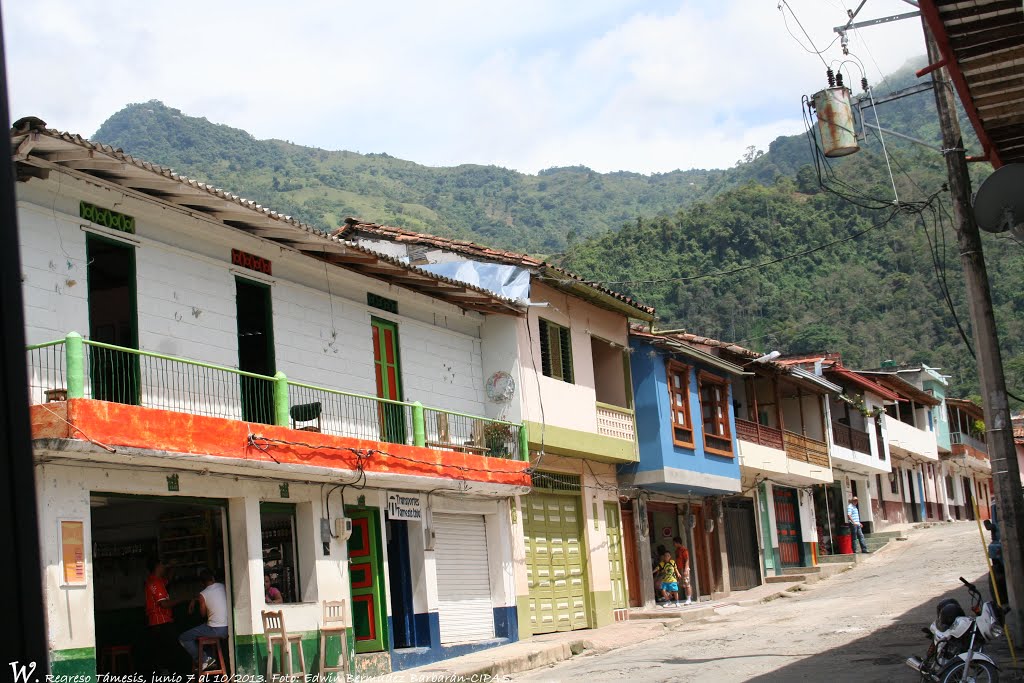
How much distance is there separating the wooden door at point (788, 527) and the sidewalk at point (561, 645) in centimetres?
633

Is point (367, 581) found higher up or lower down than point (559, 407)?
lower down

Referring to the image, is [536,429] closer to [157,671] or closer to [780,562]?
[157,671]

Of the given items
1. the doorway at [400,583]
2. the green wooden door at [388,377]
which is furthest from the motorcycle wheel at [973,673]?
the green wooden door at [388,377]

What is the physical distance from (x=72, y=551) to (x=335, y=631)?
4.66 metres

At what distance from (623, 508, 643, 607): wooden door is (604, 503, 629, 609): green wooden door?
0.50 metres

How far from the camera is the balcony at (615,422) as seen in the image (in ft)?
75.4

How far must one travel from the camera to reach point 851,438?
38.4 m

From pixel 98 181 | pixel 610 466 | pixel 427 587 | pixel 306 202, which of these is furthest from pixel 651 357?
pixel 306 202

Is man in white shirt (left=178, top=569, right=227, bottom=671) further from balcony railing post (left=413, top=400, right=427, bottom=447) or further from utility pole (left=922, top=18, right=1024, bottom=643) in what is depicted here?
utility pole (left=922, top=18, right=1024, bottom=643)

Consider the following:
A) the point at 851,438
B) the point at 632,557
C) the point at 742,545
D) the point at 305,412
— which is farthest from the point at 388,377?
the point at 851,438

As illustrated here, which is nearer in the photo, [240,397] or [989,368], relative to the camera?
[989,368]

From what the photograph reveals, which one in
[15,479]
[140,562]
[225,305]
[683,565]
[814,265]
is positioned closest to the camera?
[15,479]

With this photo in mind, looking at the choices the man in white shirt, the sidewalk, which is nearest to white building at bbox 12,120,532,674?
the man in white shirt

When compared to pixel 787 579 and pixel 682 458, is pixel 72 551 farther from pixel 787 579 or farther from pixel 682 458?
pixel 787 579
